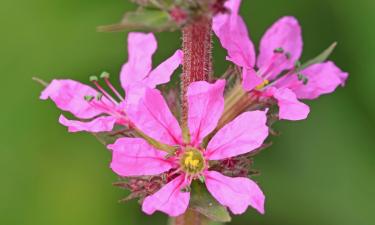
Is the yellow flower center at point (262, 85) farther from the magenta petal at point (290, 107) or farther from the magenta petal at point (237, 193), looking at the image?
the magenta petal at point (237, 193)

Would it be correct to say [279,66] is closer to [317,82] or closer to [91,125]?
[317,82]

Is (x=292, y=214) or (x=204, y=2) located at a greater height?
(x=204, y=2)

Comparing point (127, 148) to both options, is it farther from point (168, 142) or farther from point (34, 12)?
point (34, 12)

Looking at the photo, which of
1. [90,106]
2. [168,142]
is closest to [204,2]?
[168,142]

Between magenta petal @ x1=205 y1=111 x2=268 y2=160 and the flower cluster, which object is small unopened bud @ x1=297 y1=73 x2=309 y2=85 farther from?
magenta petal @ x1=205 y1=111 x2=268 y2=160

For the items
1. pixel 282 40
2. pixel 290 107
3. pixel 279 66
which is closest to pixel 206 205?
pixel 290 107
